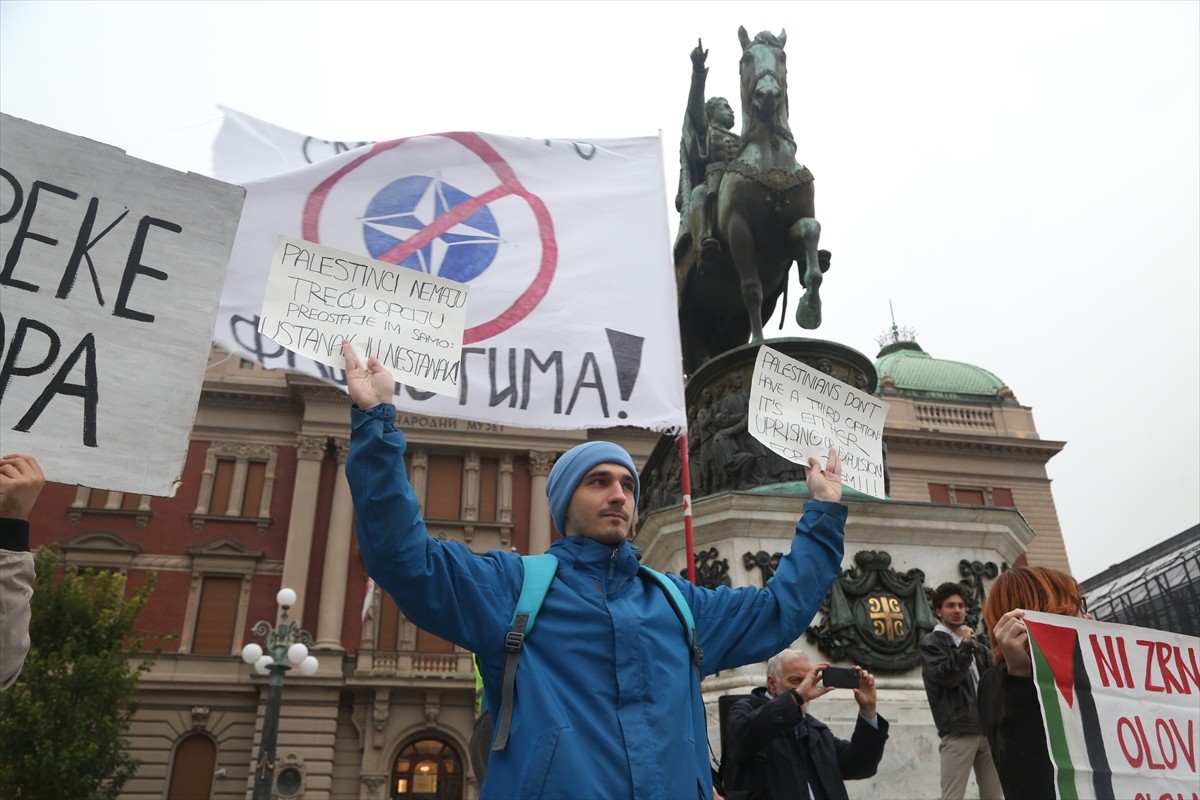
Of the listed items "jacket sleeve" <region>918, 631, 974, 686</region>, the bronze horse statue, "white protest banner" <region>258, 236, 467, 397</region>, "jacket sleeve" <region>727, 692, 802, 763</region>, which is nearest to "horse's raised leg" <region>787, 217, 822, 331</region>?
the bronze horse statue

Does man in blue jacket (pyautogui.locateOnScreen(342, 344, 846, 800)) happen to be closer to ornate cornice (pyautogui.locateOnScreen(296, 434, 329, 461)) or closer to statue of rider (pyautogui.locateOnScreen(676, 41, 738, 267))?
statue of rider (pyautogui.locateOnScreen(676, 41, 738, 267))

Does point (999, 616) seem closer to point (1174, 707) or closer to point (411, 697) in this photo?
point (1174, 707)

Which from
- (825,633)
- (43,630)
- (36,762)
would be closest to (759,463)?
(825,633)

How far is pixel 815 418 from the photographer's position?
3666mm

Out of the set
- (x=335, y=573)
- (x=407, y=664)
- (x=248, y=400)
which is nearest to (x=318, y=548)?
(x=335, y=573)

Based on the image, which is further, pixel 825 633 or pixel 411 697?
pixel 411 697

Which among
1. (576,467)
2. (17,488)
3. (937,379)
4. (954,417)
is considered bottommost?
(17,488)

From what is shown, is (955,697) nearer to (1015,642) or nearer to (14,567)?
(1015,642)

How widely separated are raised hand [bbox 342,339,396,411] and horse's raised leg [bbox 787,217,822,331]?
15.9 ft

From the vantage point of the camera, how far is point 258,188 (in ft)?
18.1

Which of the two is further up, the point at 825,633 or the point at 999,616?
the point at 825,633

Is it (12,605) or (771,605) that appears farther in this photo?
(771,605)

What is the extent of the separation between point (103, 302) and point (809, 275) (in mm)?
4812

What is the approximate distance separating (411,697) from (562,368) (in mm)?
24295
